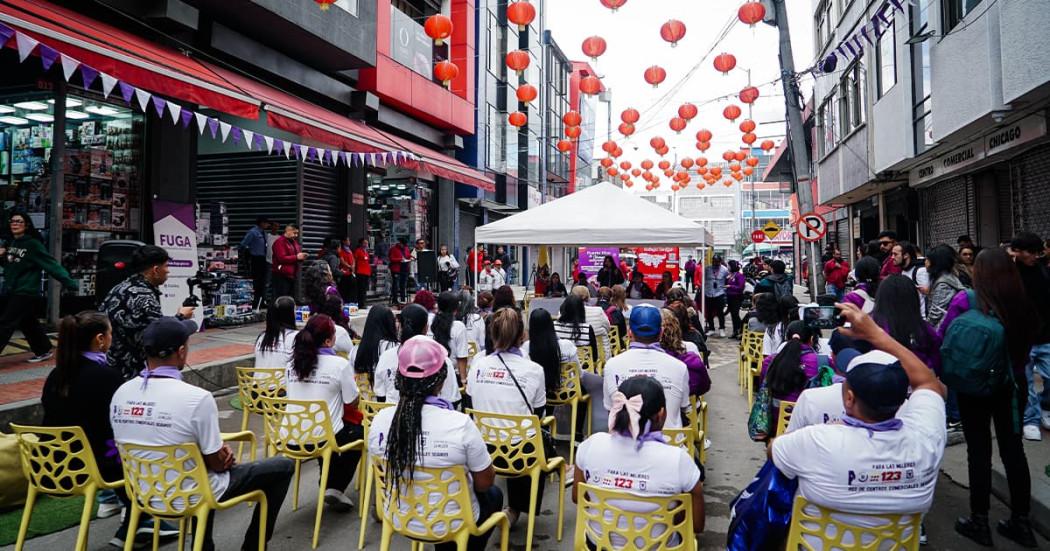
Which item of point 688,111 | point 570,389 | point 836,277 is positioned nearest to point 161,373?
point 570,389

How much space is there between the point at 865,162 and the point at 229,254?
48.2ft

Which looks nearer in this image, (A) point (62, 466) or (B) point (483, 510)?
(B) point (483, 510)

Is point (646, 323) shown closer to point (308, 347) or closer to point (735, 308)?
point (308, 347)

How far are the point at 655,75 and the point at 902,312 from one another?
8637mm

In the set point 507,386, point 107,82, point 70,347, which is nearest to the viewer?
point 70,347

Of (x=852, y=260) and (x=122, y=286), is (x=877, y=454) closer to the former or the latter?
(x=122, y=286)

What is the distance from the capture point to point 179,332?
10.8 feet

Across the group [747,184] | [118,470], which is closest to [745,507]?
[118,470]

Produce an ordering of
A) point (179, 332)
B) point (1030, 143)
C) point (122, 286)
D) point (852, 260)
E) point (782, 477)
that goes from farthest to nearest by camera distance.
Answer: point (852, 260) < point (1030, 143) < point (122, 286) < point (179, 332) < point (782, 477)

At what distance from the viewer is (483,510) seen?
3.04 metres

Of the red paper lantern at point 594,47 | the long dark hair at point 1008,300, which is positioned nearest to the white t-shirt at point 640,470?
the long dark hair at point 1008,300

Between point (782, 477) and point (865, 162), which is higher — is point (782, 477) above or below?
below

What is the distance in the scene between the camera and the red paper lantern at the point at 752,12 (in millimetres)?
9603

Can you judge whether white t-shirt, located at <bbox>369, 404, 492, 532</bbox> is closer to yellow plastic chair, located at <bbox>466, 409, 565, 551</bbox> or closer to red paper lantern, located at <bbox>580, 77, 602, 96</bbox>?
yellow plastic chair, located at <bbox>466, 409, 565, 551</bbox>
